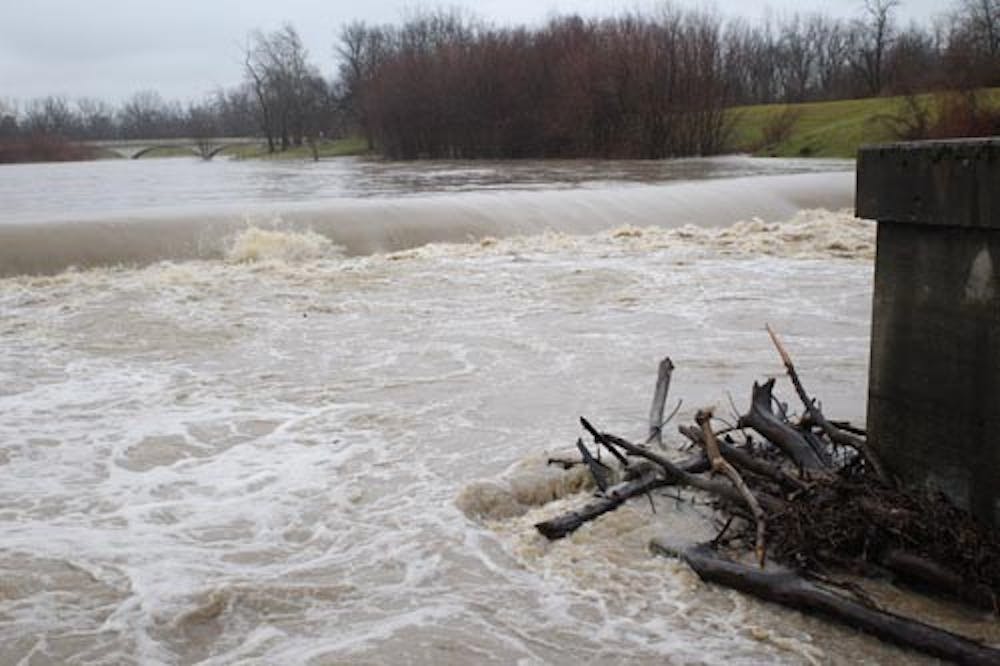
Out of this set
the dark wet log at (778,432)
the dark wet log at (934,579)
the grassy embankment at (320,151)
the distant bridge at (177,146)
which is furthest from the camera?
the distant bridge at (177,146)

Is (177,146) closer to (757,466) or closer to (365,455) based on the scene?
(365,455)

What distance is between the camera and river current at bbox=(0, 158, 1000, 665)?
3.84 m

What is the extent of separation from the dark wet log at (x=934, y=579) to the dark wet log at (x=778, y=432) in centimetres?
74

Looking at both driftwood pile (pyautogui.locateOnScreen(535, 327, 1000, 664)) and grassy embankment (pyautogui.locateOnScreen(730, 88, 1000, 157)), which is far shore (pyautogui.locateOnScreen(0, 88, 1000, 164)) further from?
driftwood pile (pyautogui.locateOnScreen(535, 327, 1000, 664))

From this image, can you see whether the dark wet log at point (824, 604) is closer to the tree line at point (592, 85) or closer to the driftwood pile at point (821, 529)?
the driftwood pile at point (821, 529)

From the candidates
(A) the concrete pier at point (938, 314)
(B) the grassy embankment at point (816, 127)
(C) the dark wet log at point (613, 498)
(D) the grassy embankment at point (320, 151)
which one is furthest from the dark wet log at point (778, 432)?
(D) the grassy embankment at point (320, 151)

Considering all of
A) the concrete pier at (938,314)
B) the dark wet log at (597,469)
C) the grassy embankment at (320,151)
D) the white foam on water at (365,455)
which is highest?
the grassy embankment at (320,151)

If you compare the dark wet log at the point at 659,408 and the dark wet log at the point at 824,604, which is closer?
the dark wet log at the point at 824,604

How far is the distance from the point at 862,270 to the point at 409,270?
18.8 ft

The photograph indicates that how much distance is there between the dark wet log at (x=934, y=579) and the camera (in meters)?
3.63

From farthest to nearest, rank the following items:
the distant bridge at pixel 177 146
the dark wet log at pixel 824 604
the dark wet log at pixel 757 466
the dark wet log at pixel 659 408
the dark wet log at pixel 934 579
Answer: the distant bridge at pixel 177 146, the dark wet log at pixel 659 408, the dark wet log at pixel 757 466, the dark wet log at pixel 934 579, the dark wet log at pixel 824 604

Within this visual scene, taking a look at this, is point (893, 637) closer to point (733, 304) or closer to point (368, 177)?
point (733, 304)

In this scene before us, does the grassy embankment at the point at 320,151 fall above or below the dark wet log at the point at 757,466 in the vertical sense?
above

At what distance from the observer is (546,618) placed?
3.88 meters
